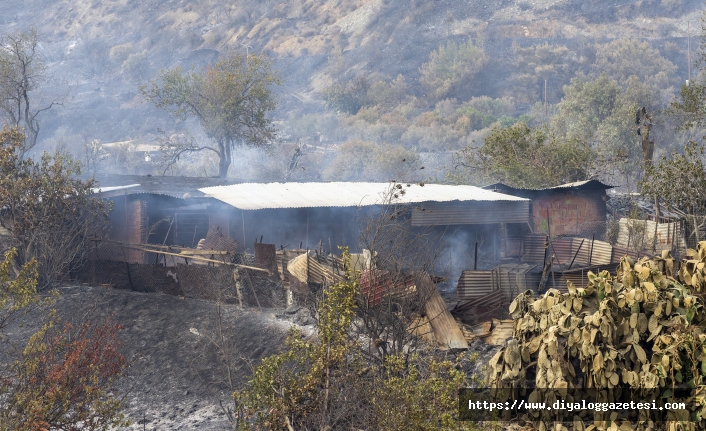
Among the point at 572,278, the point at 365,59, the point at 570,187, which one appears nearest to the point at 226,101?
the point at 570,187

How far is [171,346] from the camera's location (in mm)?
14508

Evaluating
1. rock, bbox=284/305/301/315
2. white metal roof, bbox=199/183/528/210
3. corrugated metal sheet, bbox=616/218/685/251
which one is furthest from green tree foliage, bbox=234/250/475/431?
corrugated metal sheet, bbox=616/218/685/251

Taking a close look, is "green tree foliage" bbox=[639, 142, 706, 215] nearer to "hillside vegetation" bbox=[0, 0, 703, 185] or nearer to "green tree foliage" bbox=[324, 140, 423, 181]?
"green tree foliage" bbox=[324, 140, 423, 181]

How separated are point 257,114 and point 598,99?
2729 cm

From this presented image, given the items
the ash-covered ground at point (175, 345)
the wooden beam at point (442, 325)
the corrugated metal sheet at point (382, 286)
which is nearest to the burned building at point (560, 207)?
the ash-covered ground at point (175, 345)

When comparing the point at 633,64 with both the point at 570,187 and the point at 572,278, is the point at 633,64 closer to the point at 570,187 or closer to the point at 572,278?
the point at 570,187

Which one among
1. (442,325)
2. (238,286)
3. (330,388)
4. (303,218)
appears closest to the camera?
(330,388)

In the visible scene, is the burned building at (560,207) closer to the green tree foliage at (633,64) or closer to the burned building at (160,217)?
the burned building at (160,217)

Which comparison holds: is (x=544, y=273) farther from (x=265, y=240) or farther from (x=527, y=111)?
(x=527, y=111)

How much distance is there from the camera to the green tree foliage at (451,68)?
8319cm

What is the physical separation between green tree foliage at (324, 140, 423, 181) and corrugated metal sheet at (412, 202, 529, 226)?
26.4m

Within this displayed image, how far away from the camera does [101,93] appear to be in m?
84.8

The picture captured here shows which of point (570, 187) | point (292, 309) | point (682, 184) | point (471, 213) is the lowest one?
point (292, 309)

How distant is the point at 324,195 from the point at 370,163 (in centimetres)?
3339
